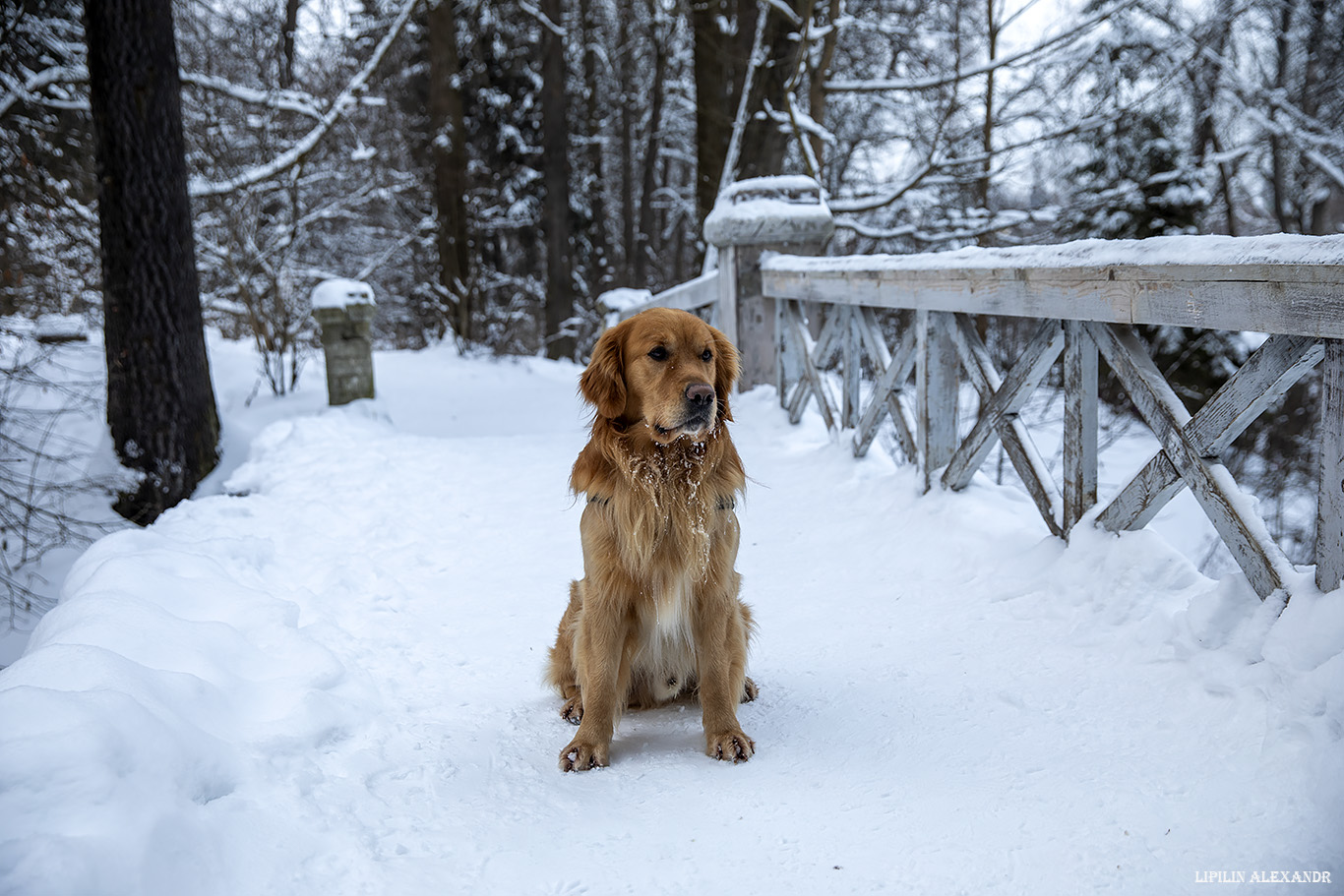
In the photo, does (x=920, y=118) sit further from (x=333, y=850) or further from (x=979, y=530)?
(x=333, y=850)

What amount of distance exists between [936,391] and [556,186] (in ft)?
38.6

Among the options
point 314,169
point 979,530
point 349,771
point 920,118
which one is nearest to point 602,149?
point 314,169

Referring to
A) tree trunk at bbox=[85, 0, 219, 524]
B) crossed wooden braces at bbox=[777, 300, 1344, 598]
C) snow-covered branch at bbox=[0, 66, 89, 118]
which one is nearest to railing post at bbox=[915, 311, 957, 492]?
crossed wooden braces at bbox=[777, 300, 1344, 598]

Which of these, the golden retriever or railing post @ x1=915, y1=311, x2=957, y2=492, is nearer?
the golden retriever

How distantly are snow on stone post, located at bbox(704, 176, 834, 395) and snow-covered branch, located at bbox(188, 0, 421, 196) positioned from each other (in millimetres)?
4007

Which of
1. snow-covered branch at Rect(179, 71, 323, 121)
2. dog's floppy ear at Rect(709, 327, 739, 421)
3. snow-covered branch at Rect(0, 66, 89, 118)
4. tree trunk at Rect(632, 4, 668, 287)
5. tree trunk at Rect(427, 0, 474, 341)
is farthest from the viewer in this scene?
tree trunk at Rect(632, 4, 668, 287)

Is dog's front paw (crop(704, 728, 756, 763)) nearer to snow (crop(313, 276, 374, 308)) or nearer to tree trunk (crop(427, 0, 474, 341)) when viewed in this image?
snow (crop(313, 276, 374, 308))

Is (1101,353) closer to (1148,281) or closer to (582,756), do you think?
(1148,281)

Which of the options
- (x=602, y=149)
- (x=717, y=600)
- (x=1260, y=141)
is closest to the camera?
(x=717, y=600)

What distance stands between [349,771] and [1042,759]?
1682mm

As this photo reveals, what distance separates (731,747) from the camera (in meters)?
2.36

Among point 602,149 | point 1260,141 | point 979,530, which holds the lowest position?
point 979,530

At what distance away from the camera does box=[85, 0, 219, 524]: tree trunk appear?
5902mm

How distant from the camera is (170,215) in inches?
242
